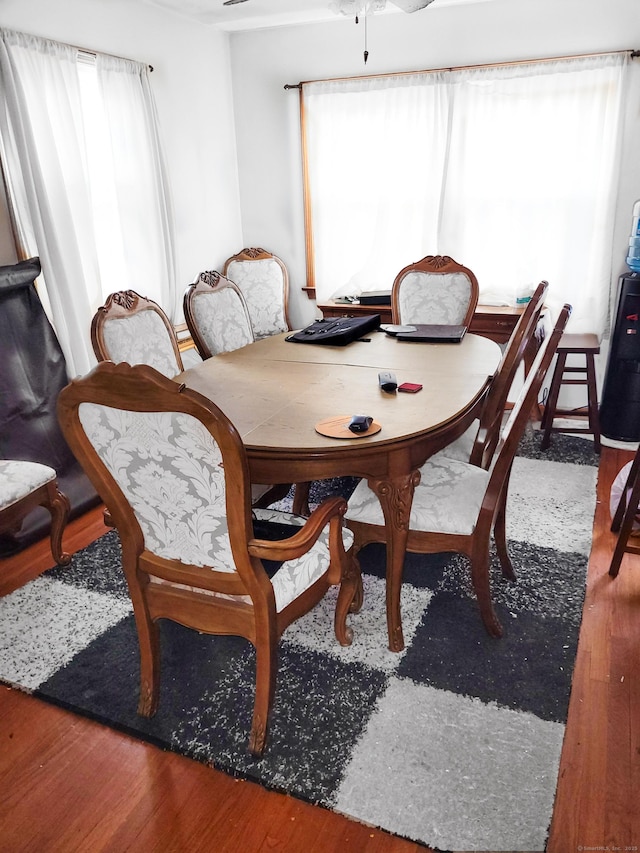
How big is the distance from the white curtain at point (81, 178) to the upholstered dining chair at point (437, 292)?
1.42 metres

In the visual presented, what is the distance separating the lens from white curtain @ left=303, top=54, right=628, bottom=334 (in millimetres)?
3578

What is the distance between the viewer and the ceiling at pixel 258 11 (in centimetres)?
348

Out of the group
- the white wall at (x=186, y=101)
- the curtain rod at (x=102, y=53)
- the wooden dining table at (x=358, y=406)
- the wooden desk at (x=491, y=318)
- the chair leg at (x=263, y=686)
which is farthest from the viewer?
the wooden desk at (x=491, y=318)

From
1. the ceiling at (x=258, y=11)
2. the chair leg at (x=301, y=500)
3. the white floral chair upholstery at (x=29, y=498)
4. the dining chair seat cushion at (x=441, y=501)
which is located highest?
the ceiling at (x=258, y=11)

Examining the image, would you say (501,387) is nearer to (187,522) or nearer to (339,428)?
(339,428)

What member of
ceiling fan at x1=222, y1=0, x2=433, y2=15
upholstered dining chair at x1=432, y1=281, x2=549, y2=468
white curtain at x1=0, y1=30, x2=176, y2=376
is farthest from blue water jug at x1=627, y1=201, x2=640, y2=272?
white curtain at x1=0, y1=30, x2=176, y2=376

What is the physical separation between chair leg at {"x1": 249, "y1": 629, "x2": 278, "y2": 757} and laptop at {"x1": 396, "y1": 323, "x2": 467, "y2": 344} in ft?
5.65

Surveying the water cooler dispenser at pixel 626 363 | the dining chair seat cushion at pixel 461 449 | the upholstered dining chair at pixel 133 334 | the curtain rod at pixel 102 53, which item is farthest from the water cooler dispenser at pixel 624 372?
the curtain rod at pixel 102 53

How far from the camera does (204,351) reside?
9.78ft

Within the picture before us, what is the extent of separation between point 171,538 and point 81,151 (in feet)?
8.11

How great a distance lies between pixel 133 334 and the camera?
2.53 m

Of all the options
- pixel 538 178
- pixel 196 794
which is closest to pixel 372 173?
pixel 538 178

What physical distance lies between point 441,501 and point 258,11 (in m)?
3.26

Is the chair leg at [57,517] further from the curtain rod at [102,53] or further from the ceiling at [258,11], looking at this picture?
the ceiling at [258,11]
